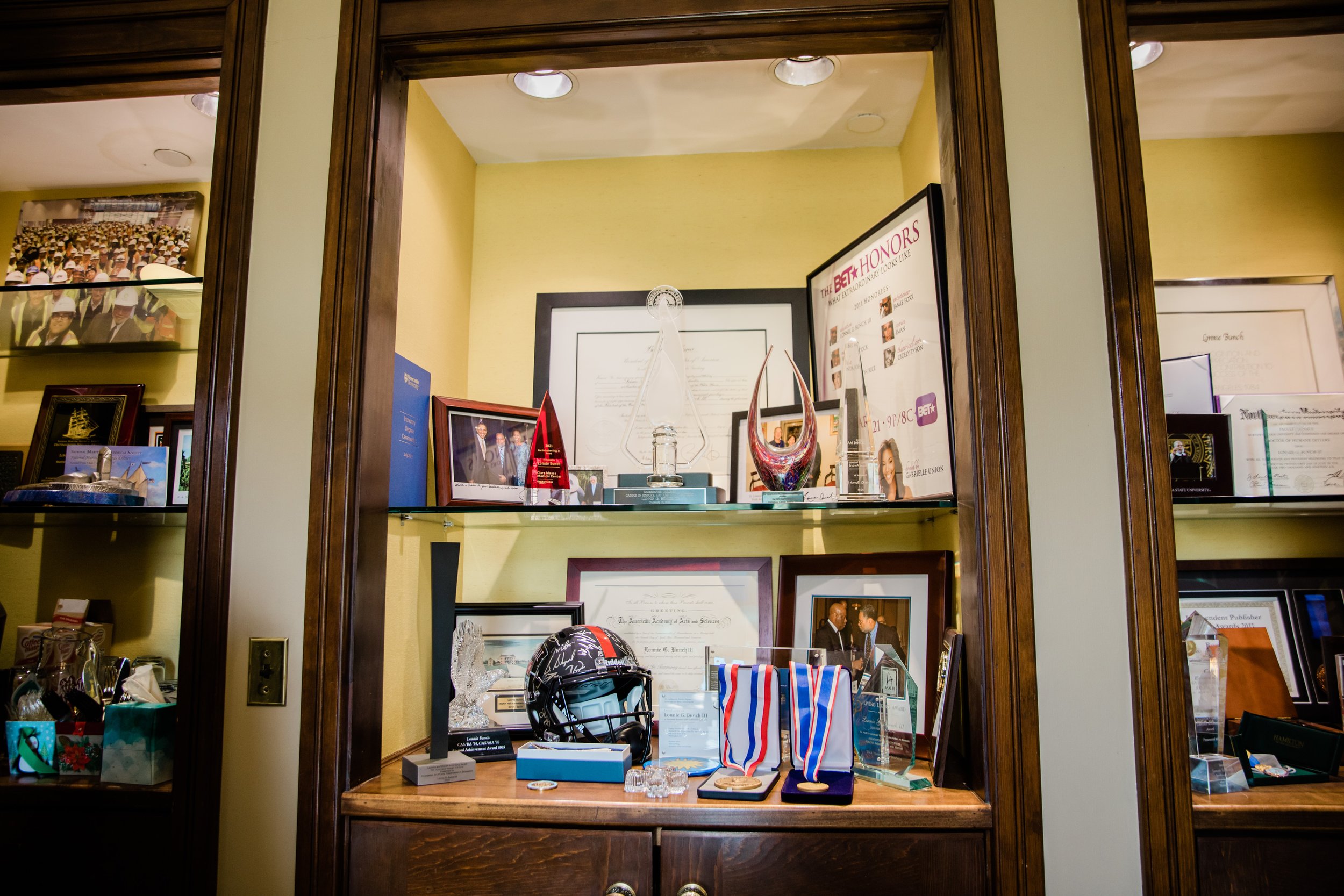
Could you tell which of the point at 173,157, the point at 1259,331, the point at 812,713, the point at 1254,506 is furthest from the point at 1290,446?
the point at 173,157

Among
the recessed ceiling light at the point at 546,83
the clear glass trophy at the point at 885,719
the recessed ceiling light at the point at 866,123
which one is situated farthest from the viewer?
the recessed ceiling light at the point at 866,123

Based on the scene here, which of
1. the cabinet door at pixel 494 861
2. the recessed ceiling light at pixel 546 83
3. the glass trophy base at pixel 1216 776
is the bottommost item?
the cabinet door at pixel 494 861

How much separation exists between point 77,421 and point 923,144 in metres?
2.21

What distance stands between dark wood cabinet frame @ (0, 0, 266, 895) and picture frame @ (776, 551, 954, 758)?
1.21m

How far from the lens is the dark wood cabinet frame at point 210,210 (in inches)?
55.3

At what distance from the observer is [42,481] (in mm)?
1821

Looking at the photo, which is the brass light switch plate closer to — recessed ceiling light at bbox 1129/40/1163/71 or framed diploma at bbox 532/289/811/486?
framed diploma at bbox 532/289/811/486

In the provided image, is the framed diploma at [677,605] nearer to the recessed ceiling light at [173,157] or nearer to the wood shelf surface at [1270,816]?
the wood shelf surface at [1270,816]

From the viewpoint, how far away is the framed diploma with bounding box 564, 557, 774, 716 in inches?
75.8

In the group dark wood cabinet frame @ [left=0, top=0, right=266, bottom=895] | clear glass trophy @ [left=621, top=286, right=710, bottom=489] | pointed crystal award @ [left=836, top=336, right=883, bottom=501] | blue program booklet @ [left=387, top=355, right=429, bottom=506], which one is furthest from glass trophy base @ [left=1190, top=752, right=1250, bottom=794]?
dark wood cabinet frame @ [left=0, top=0, right=266, bottom=895]

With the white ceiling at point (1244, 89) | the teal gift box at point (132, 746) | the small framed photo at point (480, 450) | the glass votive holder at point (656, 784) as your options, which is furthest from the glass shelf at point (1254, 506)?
the teal gift box at point (132, 746)

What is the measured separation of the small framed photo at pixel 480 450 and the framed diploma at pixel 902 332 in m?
0.78

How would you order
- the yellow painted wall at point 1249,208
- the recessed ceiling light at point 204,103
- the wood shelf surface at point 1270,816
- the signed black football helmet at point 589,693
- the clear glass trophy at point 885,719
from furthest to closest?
the recessed ceiling light at point 204,103 → the yellow painted wall at point 1249,208 → the signed black football helmet at point 589,693 → the clear glass trophy at point 885,719 → the wood shelf surface at point 1270,816

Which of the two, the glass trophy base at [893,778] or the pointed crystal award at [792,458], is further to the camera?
the pointed crystal award at [792,458]
